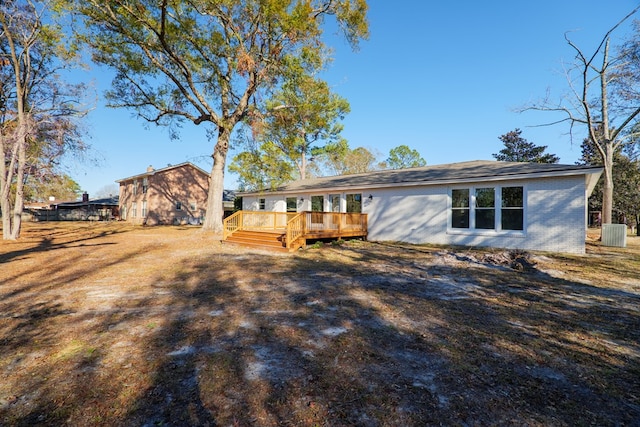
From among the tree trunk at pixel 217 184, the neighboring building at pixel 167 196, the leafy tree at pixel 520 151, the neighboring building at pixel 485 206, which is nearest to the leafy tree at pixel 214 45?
the tree trunk at pixel 217 184

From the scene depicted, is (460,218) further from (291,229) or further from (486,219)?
(291,229)

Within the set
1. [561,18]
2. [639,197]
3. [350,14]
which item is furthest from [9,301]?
[639,197]

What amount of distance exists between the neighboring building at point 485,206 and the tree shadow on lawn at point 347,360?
17.0 feet

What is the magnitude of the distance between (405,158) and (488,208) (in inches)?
1360

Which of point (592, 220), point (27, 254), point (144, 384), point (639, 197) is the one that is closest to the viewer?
point (144, 384)

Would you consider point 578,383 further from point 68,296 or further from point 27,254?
point 27,254

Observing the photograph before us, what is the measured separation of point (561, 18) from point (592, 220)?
1000 inches

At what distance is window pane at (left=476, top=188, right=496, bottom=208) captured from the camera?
11.2 metres

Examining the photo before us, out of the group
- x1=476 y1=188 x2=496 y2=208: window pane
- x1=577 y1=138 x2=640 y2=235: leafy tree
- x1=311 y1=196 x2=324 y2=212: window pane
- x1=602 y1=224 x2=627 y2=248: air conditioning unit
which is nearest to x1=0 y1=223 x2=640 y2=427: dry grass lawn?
x1=476 y1=188 x2=496 y2=208: window pane

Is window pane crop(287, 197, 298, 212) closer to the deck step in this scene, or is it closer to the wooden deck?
the wooden deck

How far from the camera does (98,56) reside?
48.2 ft

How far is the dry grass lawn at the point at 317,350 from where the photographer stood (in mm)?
2262

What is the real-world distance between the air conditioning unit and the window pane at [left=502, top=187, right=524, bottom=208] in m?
5.10

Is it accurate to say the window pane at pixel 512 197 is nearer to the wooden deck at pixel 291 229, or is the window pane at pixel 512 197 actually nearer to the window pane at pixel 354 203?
the wooden deck at pixel 291 229
